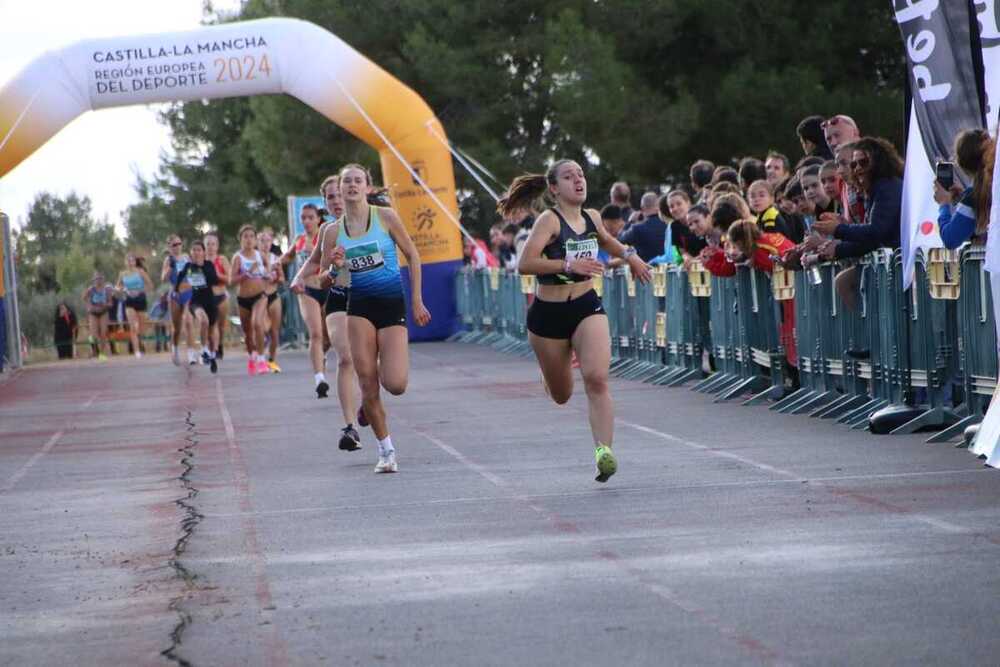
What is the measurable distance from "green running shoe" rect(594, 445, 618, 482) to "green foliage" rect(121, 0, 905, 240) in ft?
101

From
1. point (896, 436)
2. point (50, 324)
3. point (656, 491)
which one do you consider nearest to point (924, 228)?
point (896, 436)

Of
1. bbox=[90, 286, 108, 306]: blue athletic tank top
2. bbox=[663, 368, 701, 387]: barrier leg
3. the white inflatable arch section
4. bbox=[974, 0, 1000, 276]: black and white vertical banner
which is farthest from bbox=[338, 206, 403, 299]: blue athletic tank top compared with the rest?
bbox=[90, 286, 108, 306]: blue athletic tank top

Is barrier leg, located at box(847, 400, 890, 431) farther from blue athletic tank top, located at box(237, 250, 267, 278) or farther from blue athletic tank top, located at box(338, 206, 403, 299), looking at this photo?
blue athletic tank top, located at box(237, 250, 267, 278)

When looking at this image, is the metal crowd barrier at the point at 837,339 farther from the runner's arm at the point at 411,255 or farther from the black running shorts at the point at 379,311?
the black running shorts at the point at 379,311

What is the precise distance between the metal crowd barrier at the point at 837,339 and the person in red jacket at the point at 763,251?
0.11 m

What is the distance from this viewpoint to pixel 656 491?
10.3m

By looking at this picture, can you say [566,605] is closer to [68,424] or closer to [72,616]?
[72,616]

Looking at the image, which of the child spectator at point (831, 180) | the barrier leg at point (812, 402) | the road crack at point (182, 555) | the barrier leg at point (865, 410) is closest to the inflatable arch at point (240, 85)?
the barrier leg at point (812, 402)

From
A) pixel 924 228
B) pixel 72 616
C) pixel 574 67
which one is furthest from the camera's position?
pixel 574 67

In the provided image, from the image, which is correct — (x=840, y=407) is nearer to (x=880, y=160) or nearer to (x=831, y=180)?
(x=831, y=180)

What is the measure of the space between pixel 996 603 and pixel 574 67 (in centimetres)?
3540

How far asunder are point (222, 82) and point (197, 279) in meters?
3.26

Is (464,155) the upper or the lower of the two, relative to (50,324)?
upper

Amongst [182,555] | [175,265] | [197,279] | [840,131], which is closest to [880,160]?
[840,131]
